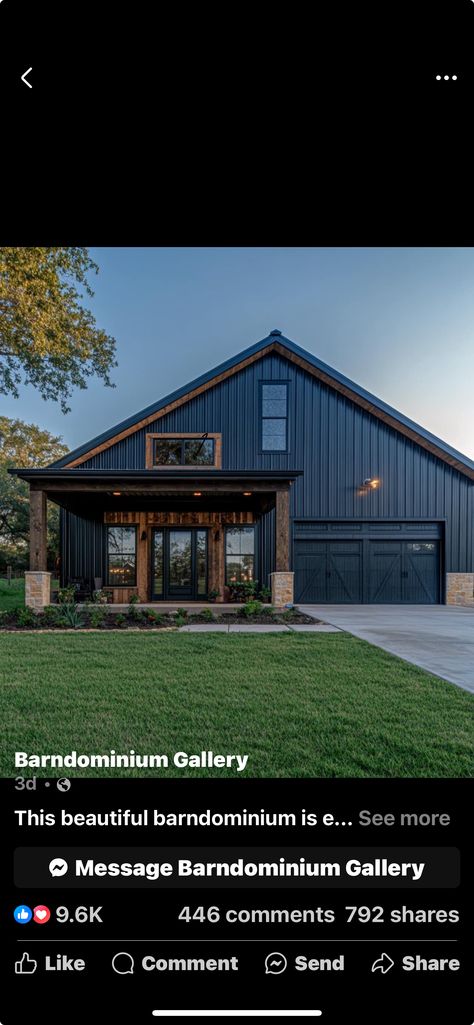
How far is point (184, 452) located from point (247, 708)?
1057 cm

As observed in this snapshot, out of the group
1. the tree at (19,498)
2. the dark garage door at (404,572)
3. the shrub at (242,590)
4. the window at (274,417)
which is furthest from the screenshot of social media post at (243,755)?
the tree at (19,498)

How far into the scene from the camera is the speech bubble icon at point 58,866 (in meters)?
0.85

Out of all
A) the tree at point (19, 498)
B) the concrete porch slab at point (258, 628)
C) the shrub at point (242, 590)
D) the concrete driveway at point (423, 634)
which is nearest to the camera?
the concrete driveway at point (423, 634)

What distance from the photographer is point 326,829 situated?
0.87 m

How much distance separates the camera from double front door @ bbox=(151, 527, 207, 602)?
1262cm
